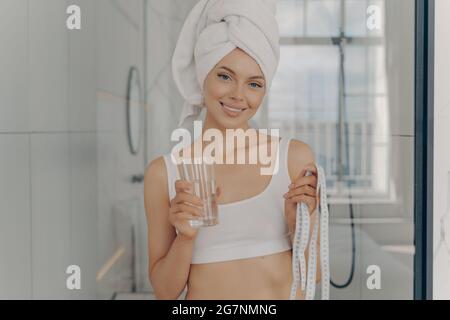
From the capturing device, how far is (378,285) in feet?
3.51

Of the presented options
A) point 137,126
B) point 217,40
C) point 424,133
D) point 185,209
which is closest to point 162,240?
point 185,209

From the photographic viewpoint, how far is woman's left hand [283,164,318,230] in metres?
0.99

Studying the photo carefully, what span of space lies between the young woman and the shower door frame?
0.70ft

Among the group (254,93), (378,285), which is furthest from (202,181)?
(378,285)

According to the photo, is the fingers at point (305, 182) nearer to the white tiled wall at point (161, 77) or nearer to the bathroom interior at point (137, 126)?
the bathroom interior at point (137, 126)

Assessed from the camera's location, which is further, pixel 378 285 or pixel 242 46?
pixel 378 285

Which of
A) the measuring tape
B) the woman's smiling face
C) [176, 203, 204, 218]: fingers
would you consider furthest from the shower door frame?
[176, 203, 204, 218]: fingers

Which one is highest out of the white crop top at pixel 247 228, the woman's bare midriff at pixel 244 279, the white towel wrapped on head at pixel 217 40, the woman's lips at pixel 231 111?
the white towel wrapped on head at pixel 217 40

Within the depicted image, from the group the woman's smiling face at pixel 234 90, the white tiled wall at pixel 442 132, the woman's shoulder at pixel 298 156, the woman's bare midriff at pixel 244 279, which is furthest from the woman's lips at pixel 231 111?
the white tiled wall at pixel 442 132

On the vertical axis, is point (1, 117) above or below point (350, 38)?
below

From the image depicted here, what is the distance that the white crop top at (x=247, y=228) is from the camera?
0.99 m

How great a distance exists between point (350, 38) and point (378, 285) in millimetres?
465

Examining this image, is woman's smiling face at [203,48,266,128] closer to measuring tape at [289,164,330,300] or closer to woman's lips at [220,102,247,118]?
woman's lips at [220,102,247,118]
